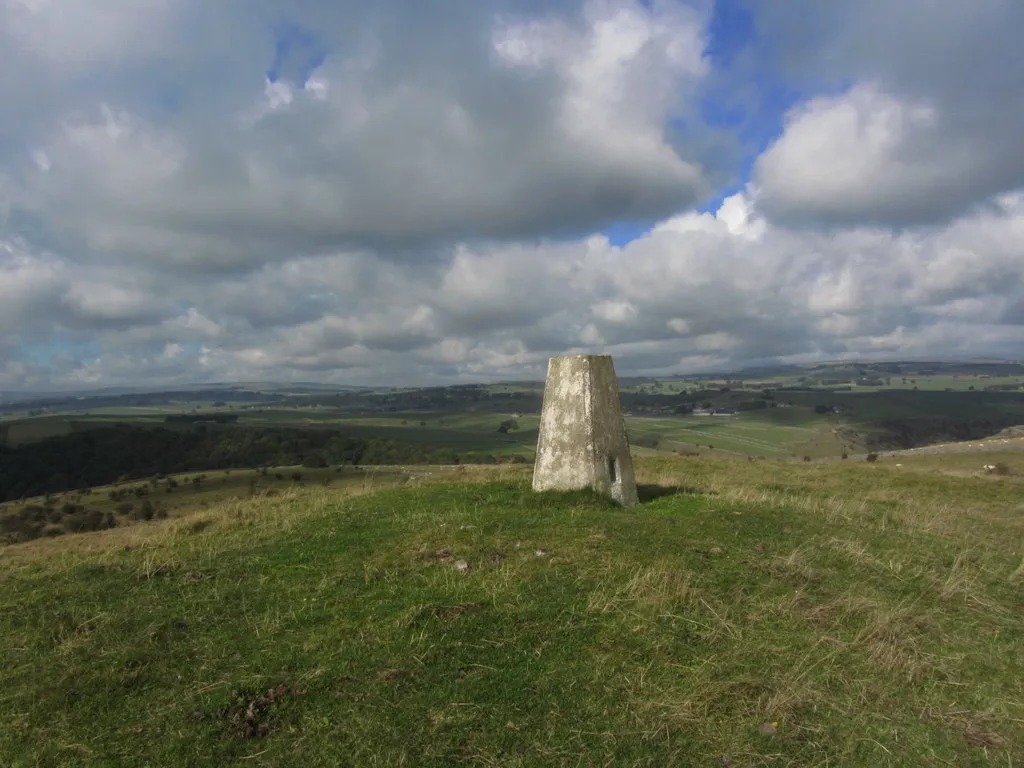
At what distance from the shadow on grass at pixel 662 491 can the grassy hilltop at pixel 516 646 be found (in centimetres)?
334

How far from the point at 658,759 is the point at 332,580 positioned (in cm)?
532

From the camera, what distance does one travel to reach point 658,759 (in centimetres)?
510

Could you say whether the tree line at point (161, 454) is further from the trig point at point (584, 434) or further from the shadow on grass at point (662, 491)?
the trig point at point (584, 434)

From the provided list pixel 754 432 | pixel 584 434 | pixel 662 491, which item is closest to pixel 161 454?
pixel 662 491

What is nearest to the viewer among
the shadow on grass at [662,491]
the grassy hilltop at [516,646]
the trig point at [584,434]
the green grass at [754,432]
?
the grassy hilltop at [516,646]

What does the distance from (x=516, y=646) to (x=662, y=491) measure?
10.6 m

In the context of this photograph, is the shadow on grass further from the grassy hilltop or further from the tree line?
the tree line

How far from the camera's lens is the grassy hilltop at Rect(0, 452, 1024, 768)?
530 cm

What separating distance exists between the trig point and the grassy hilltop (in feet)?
4.97

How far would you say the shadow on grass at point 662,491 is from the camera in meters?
15.6

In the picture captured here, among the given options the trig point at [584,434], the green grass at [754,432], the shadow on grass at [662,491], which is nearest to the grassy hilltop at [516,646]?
the trig point at [584,434]

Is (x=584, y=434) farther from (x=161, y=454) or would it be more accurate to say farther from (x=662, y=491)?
(x=161, y=454)

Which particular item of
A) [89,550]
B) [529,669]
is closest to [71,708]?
[529,669]

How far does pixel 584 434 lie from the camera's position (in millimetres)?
13547
